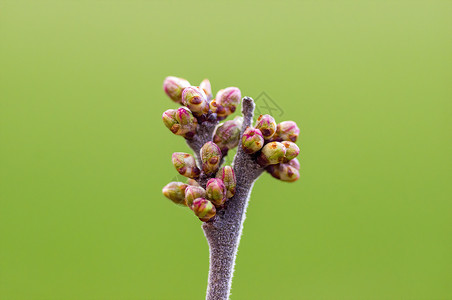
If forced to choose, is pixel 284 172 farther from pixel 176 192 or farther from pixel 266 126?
pixel 176 192

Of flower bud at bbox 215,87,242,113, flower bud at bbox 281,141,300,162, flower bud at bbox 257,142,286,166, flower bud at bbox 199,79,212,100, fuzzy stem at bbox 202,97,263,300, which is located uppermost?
flower bud at bbox 199,79,212,100

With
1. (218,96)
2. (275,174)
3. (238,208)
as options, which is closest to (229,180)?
(238,208)

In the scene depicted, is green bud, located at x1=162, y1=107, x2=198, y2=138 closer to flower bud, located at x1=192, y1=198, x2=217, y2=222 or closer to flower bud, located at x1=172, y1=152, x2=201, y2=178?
flower bud, located at x1=172, y1=152, x2=201, y2=178

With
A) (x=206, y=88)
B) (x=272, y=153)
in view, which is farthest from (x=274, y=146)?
(x=206, y=88)

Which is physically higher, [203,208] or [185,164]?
[185,164]

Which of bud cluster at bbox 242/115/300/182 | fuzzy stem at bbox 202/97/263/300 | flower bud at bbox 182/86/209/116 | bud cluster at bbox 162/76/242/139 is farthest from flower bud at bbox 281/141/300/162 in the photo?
flower bud at bbox 182/86/209/116

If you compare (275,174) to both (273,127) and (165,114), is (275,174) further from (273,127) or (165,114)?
(165,114)

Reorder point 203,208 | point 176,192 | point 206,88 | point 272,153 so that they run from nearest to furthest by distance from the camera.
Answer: point 203,208
point 272,153
point 176,192
point 206,88
